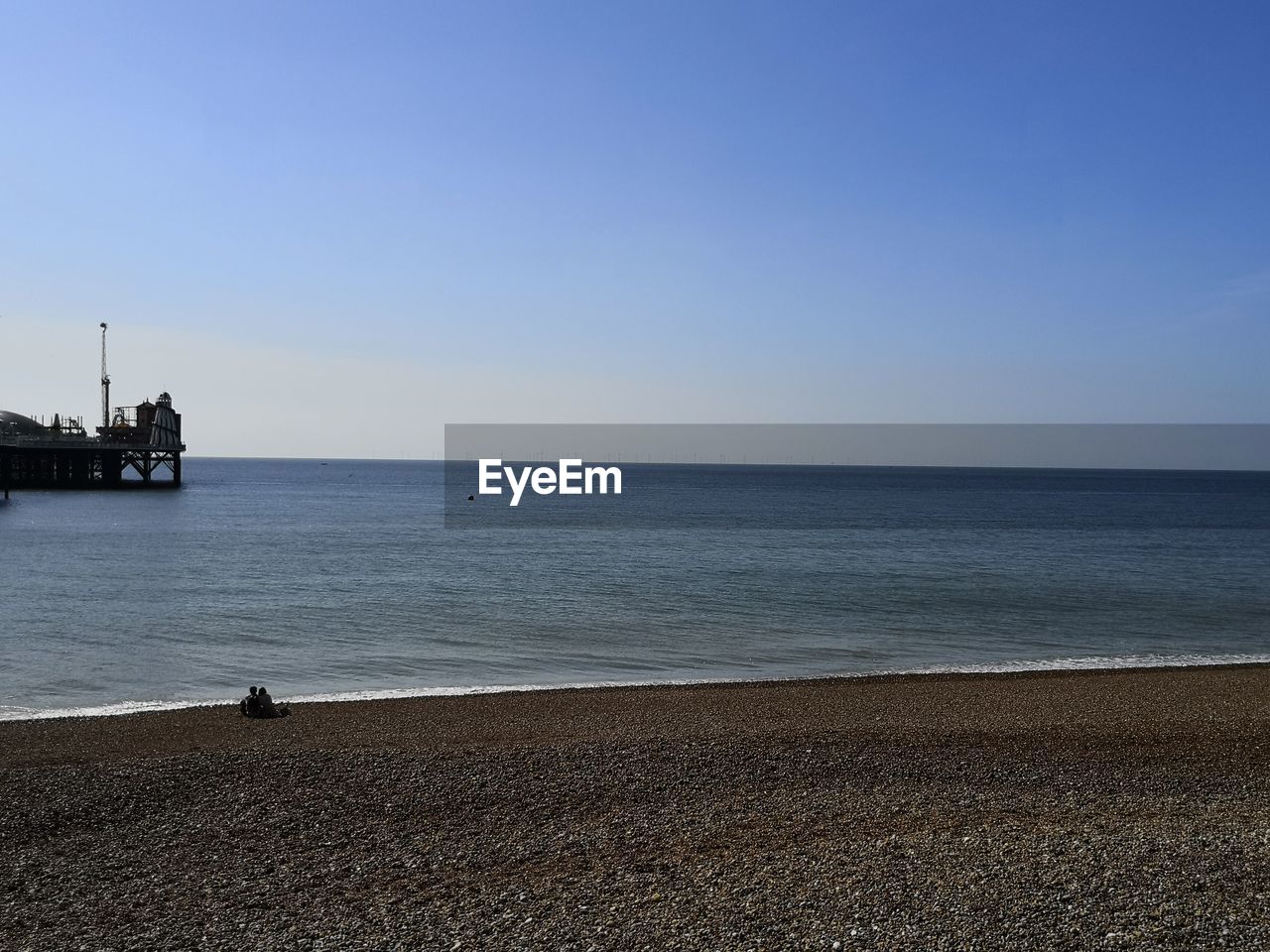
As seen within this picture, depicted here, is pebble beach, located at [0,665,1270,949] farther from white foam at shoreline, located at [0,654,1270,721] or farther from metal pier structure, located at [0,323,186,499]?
metal pier structure, located at [0,323,186,499]

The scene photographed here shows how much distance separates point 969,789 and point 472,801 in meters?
4.96


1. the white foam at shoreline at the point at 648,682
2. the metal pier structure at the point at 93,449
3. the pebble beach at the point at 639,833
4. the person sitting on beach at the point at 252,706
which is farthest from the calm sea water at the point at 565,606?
the metal pier structure at the point at 93,449

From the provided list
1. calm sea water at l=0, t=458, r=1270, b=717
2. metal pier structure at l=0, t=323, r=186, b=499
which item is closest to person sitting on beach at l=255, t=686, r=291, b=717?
calm sea water at l=0, t=458, r=1270, b=717

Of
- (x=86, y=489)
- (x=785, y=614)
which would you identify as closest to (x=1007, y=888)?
(x=785, y=614)

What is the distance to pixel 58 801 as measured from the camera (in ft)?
30.5

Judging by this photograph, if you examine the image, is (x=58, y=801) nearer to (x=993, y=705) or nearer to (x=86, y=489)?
(x=993, y=705)

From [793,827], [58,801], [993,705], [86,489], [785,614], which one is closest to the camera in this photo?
[793,827]

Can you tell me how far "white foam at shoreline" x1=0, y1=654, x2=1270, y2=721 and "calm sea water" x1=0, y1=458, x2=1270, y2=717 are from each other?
17 centimetres

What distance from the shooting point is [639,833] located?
27.5 feet

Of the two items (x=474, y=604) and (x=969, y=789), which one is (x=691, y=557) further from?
(x=969, y=789)

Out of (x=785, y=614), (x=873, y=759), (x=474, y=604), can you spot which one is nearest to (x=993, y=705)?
(x=873, y=759)

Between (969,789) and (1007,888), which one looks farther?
(969,789)

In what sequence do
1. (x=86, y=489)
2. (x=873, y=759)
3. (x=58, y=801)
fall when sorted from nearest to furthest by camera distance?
1. (x=58, y=801)
2. (x=873, y=759)
3. (x=86, y=489)

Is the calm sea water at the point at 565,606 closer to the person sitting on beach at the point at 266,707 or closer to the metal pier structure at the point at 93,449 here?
the person sitting on beach at the point at 266,707
